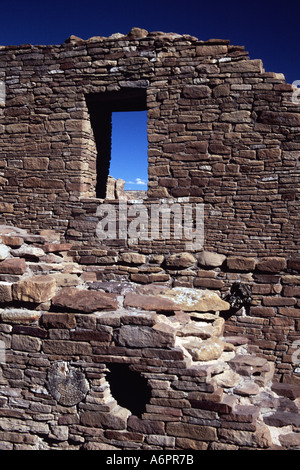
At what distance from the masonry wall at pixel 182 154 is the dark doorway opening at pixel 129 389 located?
168 centimetres

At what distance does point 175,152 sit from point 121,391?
3432 millimetres

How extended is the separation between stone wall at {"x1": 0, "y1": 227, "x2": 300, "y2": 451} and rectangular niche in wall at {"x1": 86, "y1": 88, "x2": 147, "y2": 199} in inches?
118

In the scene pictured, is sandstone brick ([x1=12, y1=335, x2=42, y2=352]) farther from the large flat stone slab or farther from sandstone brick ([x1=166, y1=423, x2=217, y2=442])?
A: the large flat stone slab

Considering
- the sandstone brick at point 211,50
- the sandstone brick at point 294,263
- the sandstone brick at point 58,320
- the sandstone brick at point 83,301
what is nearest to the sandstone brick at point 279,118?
the sandstone brick at point 211,50

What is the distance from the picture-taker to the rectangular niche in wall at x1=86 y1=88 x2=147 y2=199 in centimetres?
599

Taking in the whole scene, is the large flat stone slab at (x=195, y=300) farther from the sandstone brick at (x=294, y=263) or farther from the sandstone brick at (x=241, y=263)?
the sandstone brick at (x=294, y=263)

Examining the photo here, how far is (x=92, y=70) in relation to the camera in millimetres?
5871

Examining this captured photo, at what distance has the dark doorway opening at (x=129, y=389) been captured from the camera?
380 cm
